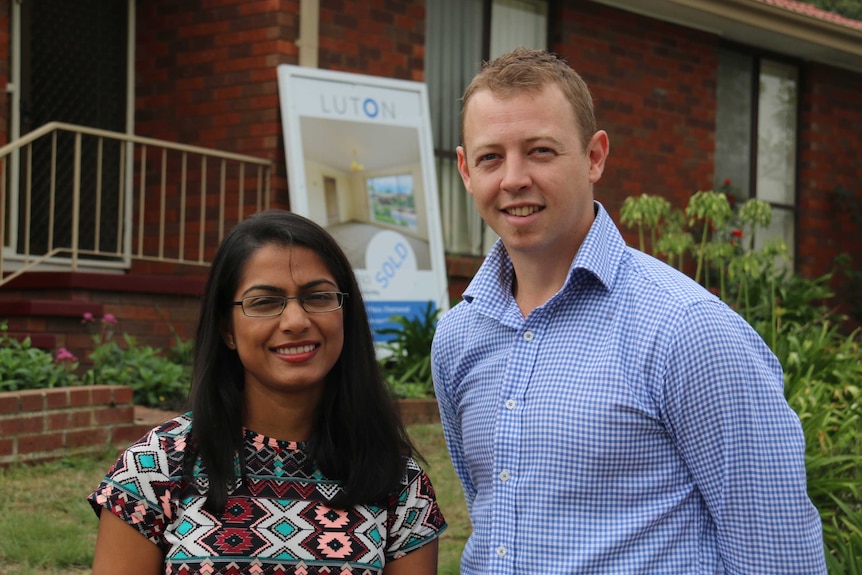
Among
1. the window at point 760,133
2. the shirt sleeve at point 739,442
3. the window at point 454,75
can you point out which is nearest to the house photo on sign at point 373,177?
the window at point 454,75

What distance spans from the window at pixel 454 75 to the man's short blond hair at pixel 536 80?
27.7 feet

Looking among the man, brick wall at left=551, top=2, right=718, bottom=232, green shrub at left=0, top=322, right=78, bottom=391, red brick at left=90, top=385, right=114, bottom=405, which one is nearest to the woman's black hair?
the man

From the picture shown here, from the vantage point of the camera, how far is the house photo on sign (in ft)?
30.6

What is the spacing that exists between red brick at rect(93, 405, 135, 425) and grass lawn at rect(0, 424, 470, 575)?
19 centimetres

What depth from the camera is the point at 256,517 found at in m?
2.60

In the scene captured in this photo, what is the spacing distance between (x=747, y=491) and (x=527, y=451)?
0.41 meters

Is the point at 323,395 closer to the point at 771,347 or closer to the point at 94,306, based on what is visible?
the point at 771,347

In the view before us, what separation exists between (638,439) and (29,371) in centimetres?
503

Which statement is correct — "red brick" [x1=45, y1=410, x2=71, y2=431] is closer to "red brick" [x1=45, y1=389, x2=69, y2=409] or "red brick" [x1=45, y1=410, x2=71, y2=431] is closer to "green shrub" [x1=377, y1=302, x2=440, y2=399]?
"red brick" [x1=45, y1=389, x2=69, y2=409]

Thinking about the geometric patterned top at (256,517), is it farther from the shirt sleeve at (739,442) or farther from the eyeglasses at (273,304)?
the shirt sleeve at (739,442)

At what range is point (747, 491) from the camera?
7.28 ft

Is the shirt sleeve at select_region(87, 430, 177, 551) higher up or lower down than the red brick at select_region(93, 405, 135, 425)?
higher up

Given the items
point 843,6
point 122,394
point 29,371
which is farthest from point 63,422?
point 843,6

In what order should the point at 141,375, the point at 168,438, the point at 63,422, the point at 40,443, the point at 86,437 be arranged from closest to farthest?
the point at 168,438 < the point at 40,443 < the point at 63,422 < the point at 86,437 < the point at 141,375
